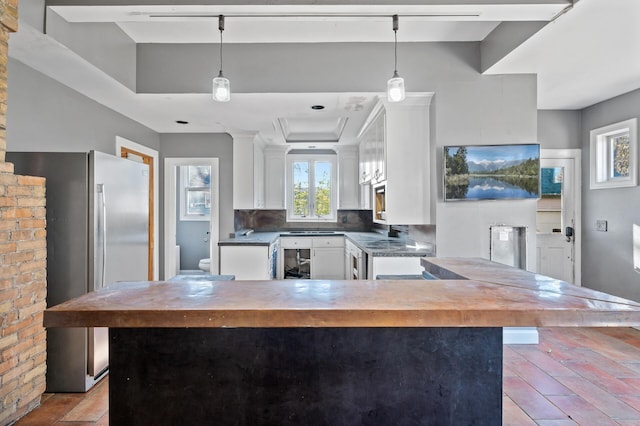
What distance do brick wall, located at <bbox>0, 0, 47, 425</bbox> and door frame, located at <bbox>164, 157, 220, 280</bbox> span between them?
260 cm

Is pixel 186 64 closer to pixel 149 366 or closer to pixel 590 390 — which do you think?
pixel 149 366

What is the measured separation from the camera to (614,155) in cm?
390

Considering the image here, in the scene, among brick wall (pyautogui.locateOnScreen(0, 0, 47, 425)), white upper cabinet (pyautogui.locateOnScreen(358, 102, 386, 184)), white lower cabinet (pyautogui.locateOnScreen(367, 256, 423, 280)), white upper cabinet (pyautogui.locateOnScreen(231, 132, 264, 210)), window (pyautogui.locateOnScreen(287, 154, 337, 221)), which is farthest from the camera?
window (pyautogui.locateOnScreen(287, 154, 337, 221))

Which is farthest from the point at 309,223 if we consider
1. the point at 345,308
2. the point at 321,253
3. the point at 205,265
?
the point at 345,308

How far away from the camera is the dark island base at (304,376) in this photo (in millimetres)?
1293

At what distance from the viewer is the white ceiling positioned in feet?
7.16

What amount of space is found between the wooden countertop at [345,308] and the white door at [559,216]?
354 centimetres

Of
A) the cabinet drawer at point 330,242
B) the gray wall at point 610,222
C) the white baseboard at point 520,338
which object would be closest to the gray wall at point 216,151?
the cabinet drawer at point 330,242

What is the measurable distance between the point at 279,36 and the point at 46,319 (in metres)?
2.78

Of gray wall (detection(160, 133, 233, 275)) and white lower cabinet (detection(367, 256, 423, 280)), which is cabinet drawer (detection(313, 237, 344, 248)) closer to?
gray wall (detection(160, 133, 233, 275))

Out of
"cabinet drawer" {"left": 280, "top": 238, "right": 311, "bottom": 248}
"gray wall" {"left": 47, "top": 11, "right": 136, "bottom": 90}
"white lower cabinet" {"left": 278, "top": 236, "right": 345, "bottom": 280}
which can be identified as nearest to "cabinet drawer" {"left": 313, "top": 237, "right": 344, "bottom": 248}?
"white lower cabinet" {"left": 278, "top": 236, "right": 345, "bottom": 280}

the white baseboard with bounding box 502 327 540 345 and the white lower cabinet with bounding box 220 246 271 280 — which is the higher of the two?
the white lower cabinet with bounding box 220 246 271 280

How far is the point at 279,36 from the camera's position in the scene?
307cm

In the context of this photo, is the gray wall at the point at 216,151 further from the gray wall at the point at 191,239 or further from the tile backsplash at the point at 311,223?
the gray wall at the point at 191,239
